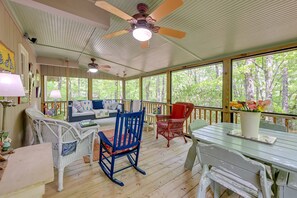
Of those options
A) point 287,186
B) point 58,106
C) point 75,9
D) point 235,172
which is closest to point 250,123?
point 287,186


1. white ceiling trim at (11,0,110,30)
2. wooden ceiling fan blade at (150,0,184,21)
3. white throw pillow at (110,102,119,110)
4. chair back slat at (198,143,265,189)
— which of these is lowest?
chair back slat at (198,143,265,189)

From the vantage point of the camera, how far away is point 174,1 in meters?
1.41

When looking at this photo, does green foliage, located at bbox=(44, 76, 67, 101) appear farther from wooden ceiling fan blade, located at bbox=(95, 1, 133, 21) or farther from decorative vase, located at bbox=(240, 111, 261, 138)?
decorative vase, located at bbox=(240, 111, 261, 138)

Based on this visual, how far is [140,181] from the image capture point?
206cm

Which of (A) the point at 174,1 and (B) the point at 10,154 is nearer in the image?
(B) the point at 10,154

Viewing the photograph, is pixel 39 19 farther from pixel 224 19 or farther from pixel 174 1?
pixel 224 19

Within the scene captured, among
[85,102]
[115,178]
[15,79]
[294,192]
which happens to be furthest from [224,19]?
[85,102]

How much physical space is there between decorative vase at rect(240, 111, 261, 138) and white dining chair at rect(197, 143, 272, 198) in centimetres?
54

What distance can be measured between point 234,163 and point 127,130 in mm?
1397

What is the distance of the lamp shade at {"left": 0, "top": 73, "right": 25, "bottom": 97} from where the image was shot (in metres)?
1.18

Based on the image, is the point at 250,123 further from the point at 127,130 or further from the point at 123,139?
the point at 123,139

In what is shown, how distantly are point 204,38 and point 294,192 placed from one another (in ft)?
7.99

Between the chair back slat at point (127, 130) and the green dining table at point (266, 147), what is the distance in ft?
2.84

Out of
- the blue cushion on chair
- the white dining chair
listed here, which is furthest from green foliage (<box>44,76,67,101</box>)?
the white dining chair
